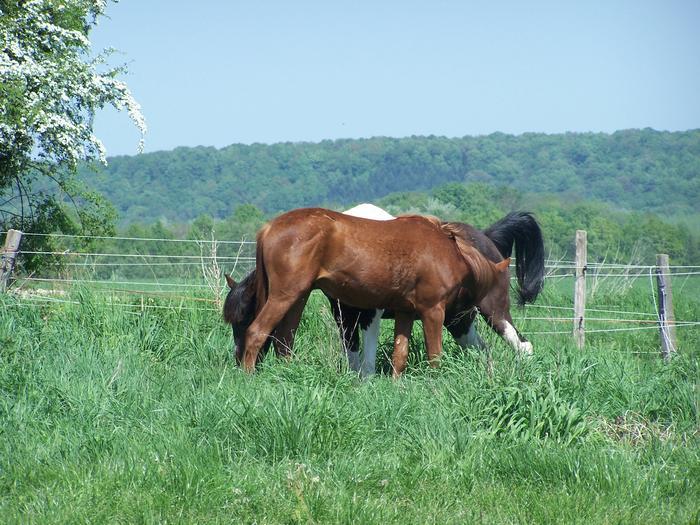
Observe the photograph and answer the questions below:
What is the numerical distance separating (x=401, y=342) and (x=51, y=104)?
686 cm

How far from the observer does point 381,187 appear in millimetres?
87812

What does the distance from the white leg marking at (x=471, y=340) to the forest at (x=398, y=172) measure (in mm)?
57722

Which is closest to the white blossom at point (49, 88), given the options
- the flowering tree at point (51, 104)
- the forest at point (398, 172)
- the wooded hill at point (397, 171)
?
the flowering tree at point (51, 104)

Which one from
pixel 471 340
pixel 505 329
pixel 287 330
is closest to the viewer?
pixel 287 330

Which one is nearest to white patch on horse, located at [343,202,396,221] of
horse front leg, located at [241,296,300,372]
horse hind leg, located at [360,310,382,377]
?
horse hind leg, located at [360,310,382,377]

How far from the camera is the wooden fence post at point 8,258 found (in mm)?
9586

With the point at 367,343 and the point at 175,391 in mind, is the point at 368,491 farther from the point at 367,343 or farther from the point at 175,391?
the point at 367,343

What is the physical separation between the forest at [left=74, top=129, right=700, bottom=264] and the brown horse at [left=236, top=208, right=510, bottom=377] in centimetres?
5851

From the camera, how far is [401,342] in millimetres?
7348

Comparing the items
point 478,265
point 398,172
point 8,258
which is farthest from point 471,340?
point 398,172

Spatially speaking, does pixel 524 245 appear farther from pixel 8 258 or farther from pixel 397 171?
pixel 397 171

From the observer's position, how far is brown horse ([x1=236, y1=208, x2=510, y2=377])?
23.1 feet

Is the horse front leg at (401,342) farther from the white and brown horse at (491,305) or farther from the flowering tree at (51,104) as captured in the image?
the flowering tree at (51,104)

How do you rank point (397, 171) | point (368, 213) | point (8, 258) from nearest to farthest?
point (368, 213) < point (8, 258) < point (397, 171)
